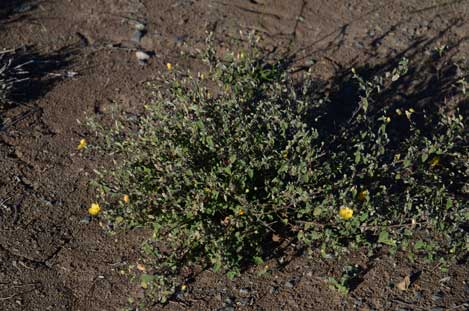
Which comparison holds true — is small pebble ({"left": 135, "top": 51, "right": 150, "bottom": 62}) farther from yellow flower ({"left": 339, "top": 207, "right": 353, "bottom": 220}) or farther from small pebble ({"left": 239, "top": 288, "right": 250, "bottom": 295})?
yellow flower ({"left": 339, "top": 207, "right": 353, "bottom": 220})

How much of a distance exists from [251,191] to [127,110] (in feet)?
4.59

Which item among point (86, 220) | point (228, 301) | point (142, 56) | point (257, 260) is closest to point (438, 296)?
point (257, 260)

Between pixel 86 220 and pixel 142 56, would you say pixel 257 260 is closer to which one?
pixel 86 220

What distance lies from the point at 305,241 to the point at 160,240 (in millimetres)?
803

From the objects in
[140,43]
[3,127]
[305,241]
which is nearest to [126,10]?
[140,43]

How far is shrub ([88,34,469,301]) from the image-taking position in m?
3.66

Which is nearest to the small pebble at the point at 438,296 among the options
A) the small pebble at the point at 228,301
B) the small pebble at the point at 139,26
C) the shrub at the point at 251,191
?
the shrub at the point at 251,191

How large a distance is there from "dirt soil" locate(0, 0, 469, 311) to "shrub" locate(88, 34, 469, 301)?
150 millimetres

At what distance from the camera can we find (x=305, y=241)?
3785 millimetres

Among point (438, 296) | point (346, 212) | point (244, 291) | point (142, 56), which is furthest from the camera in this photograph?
point (142, 56)

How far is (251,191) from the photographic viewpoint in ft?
12.8

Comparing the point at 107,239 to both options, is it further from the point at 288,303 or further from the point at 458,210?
the point at 458,210

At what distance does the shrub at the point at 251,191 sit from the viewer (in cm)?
366

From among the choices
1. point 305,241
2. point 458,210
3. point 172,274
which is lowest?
point 172,274
